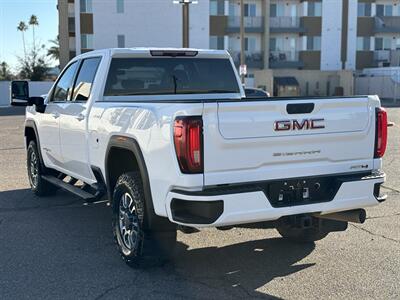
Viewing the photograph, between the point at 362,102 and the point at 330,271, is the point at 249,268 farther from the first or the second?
the point at 362,102

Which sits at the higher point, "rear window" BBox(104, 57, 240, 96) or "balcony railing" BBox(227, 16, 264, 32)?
"balcony railing" BBox(227, 16, 264, 32)

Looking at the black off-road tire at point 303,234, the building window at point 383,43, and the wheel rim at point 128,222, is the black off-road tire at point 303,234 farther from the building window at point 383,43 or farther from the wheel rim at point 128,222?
the building window at point 383,43

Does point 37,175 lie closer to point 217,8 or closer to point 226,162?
point 226,162

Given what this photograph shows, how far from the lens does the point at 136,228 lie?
4871 mm

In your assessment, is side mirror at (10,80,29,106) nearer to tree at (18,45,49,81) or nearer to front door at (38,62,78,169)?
front door at (38,62,78,169)

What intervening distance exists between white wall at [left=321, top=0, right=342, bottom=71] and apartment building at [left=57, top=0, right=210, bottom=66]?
40.1 ft

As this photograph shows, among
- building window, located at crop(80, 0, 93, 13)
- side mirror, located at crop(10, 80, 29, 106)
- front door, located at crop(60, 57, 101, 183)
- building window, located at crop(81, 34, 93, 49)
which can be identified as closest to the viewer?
front door, located at crop(60, 57, 101, 183)

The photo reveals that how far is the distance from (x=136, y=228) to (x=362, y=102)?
2338mm

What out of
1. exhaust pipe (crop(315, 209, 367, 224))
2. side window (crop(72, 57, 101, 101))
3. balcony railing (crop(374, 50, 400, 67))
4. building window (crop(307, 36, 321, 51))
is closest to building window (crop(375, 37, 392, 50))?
balcony railing (crop(374, 50, 400, 67))

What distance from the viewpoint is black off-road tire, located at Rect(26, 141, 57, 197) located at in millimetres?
7957

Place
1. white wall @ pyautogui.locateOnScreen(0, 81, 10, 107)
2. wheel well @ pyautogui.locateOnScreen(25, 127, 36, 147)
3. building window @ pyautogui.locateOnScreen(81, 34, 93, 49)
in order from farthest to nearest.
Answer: building window @ pyautogui.locateOnScreen(81, 34, 93, 49) → white wall @ pyautogui.locateOnScreen(0, 81, 10, 107) → wheel well @ pyautogui.locateOnScreen(25, 127, 36, 147)

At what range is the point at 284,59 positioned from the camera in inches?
1956

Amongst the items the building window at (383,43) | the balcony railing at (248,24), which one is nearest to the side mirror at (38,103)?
the balcony railing at (248,24)

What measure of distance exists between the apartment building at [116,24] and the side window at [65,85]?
39.1 meters
